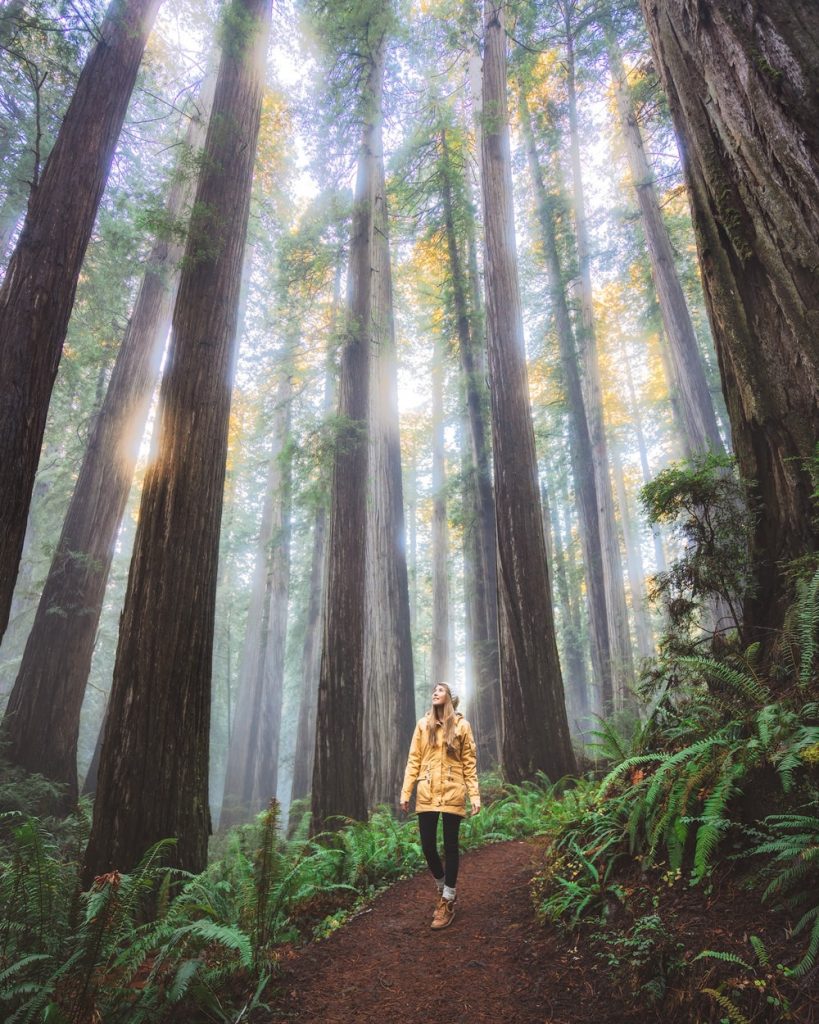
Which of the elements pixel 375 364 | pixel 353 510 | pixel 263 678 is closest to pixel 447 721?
pixel 353 510

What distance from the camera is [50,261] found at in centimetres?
481

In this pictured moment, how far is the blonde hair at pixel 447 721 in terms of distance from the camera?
441cm

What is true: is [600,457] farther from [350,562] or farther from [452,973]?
[452,973]

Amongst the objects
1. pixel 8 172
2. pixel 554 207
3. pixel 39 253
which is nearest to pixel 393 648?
pixel 39 253

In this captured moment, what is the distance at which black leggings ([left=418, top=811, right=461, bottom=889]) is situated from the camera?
13.3 ft

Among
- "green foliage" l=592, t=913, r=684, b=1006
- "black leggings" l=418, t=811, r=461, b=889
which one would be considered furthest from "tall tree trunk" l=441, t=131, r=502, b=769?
"green foliage" l=592, t=913, r=684, b=1006

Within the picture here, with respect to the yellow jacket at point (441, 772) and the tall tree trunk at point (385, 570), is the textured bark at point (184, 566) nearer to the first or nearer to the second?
the yellow jacket at point (441, 772)

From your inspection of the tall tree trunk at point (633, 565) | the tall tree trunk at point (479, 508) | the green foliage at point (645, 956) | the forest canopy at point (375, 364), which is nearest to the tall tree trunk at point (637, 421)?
the tall tree trunk at point (633, 565)

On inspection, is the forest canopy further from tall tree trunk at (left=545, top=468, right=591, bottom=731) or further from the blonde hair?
the blonde hair

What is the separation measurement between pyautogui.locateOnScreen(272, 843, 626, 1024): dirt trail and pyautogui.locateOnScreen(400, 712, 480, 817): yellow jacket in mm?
766

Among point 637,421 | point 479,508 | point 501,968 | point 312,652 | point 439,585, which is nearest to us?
point 501,968

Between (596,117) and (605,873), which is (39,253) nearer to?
(605,873)

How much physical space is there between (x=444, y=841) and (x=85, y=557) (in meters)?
7.69

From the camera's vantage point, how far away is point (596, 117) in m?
16.2
